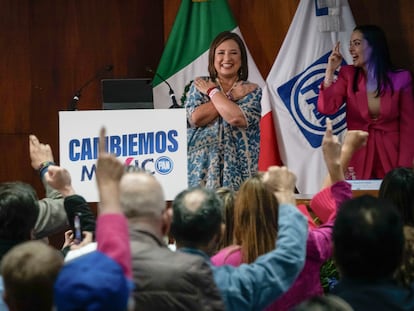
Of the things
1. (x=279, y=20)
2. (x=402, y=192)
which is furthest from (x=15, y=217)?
(x=279, y=20)

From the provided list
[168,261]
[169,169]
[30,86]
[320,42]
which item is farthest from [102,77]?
[168,261]

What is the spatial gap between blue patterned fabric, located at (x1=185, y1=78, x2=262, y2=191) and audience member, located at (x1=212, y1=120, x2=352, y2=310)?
8.16ft

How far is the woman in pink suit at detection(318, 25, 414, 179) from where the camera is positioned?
5.98 metres

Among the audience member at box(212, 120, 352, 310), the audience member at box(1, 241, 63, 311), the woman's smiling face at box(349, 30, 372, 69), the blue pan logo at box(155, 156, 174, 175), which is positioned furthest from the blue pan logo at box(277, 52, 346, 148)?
the audience member at box(1, 241, 63, 311)

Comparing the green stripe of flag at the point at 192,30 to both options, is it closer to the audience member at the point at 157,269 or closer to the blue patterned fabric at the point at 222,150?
the blue patterned fabric at the point at 222,150

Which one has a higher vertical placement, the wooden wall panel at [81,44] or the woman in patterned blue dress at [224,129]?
the wooden wall panel at [81,44]

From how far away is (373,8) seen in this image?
6691 mm

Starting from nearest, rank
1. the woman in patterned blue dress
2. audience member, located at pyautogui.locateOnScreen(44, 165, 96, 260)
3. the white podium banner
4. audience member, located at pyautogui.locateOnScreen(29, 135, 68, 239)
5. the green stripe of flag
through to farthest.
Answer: audience member, located at pyautogui.locateOnScreen(44, 165, 96, 260), audience member, located at pyautogui.locateOnScreen(29, 135, 68, 239), the white podium banner, the woman in patterned blue dress, the green stripe of flag

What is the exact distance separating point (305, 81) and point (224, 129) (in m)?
1.40

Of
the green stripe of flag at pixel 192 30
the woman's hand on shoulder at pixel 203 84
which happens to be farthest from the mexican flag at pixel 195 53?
the woman's hand on shoulder at pixel 203 84

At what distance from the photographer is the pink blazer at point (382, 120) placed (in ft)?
19.6

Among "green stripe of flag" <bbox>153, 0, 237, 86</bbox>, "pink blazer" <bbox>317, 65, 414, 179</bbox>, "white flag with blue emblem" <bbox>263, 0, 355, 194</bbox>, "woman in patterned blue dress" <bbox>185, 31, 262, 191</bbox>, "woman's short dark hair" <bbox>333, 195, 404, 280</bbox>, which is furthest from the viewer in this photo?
"green stripe of flag" <bbox>153, 0, 237, 86</bbox>

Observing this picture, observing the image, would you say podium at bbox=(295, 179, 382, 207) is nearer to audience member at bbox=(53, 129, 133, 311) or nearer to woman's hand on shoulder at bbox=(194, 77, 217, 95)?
woman's hand on shoulder at bbox=(194, 77, 217, 95)

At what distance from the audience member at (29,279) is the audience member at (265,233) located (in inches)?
30.1
